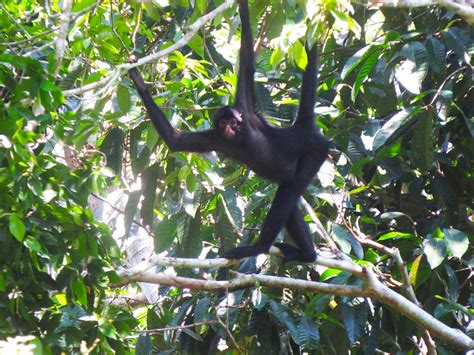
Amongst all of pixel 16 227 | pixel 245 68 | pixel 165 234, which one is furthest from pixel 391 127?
pixel 16 227

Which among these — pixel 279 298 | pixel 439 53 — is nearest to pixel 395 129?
pixel 439 53

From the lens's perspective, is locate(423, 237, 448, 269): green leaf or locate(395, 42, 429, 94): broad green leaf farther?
locate(395, 42, 429, 94): broad green leaf

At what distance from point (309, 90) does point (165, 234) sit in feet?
5.71

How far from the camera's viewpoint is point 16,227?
4.81 m

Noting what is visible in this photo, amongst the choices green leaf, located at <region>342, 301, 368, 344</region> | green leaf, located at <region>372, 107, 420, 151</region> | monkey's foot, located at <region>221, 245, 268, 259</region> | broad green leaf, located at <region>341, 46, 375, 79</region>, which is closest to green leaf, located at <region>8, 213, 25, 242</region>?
monkey's foot, located at <region>221, 245, 268, 259</region>

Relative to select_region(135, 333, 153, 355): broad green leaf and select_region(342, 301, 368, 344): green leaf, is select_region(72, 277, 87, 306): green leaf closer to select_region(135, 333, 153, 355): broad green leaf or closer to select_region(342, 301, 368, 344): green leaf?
select_region(135, 333, 153, 355): broad green leaf

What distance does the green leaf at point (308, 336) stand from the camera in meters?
6.72

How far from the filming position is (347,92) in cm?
802

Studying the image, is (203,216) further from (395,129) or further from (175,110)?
(395,129)

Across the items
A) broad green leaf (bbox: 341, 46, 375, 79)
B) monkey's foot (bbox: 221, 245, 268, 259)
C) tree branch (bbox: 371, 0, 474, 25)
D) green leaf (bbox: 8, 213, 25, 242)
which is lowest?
green leaf (bbox: 8, 213, 25, 242)

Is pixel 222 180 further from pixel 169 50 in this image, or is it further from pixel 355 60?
pixel 169 50

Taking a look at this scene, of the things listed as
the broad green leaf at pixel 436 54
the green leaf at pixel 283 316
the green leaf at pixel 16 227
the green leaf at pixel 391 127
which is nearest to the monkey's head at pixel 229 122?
the green leaf at pixel 391 127

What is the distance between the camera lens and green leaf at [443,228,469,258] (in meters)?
6.60

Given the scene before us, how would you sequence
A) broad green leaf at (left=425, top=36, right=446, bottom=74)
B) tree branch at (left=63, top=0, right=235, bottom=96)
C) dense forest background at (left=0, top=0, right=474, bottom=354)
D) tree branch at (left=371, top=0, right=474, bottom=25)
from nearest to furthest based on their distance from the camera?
tree branch at (left=63, top=0, right=235, bottom=96) → dense forest background at (left=0, top=0, right=474, bottom=354) → tree branch at (left=371, top=0, right=474, bottom=25) → broad green leaf at (left=425, top=36, right=446, bottom=74)
